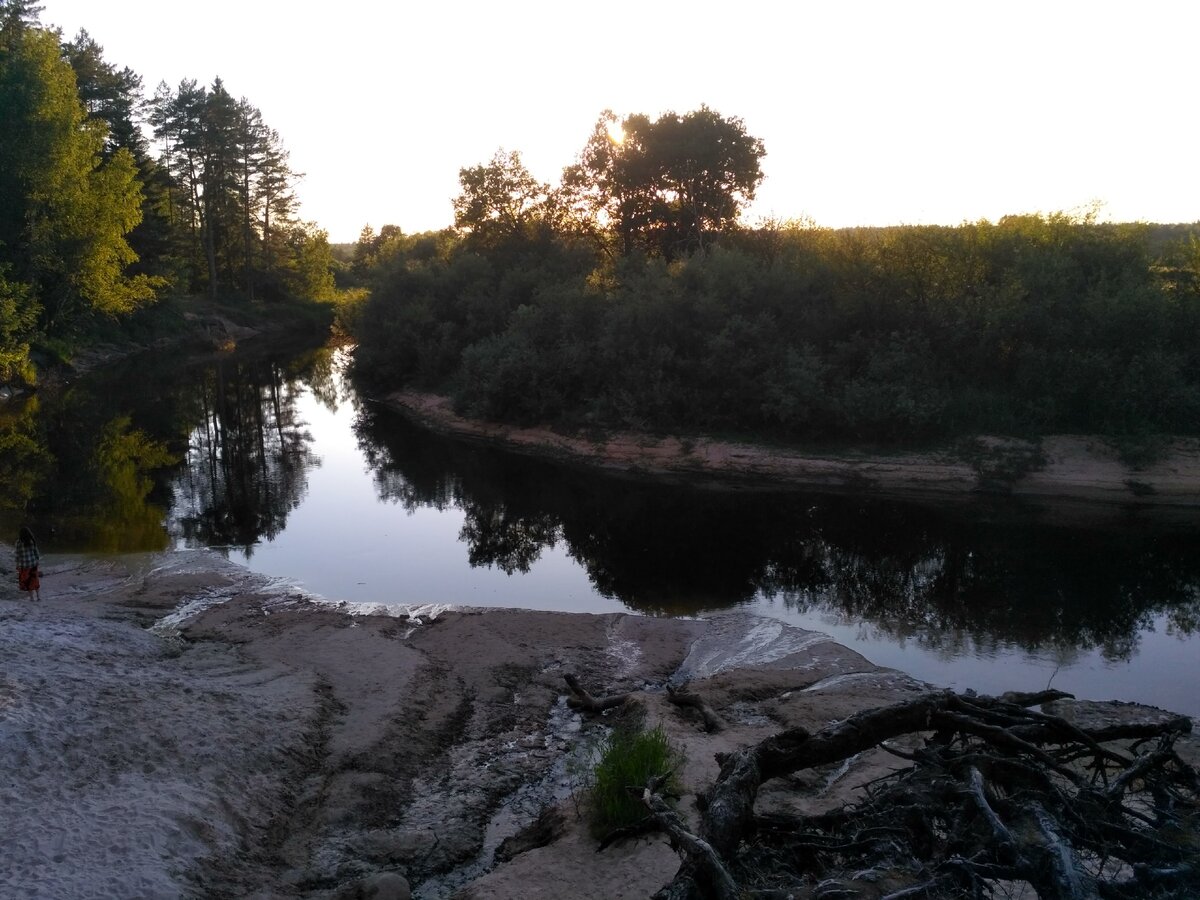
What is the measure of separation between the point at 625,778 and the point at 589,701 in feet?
11.0

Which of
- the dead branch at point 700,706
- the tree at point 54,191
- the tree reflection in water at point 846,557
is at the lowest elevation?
the tree reflection in water at point 846,557

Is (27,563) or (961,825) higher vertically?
(961,825)

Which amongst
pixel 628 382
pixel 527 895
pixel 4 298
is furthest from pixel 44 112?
pixel 527 895

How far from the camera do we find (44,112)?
36938 millimetres

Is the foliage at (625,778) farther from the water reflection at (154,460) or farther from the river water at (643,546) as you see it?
the water reflection at (154,460)

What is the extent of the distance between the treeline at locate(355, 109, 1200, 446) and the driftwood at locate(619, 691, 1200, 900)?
860 inches

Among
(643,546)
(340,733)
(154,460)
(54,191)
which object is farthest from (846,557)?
(54,191)

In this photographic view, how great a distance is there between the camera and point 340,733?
977cm

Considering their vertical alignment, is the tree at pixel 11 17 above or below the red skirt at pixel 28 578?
above

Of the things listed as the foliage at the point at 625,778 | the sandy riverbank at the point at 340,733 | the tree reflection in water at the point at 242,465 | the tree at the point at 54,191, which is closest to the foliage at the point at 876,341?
the tree reflection in water at the point at 242,465

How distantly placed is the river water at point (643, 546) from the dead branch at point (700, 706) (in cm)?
404

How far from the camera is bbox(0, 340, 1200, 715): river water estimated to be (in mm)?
14445

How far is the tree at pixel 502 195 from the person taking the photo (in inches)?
Answer: 1700

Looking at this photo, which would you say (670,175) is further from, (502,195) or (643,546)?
(643,546)
